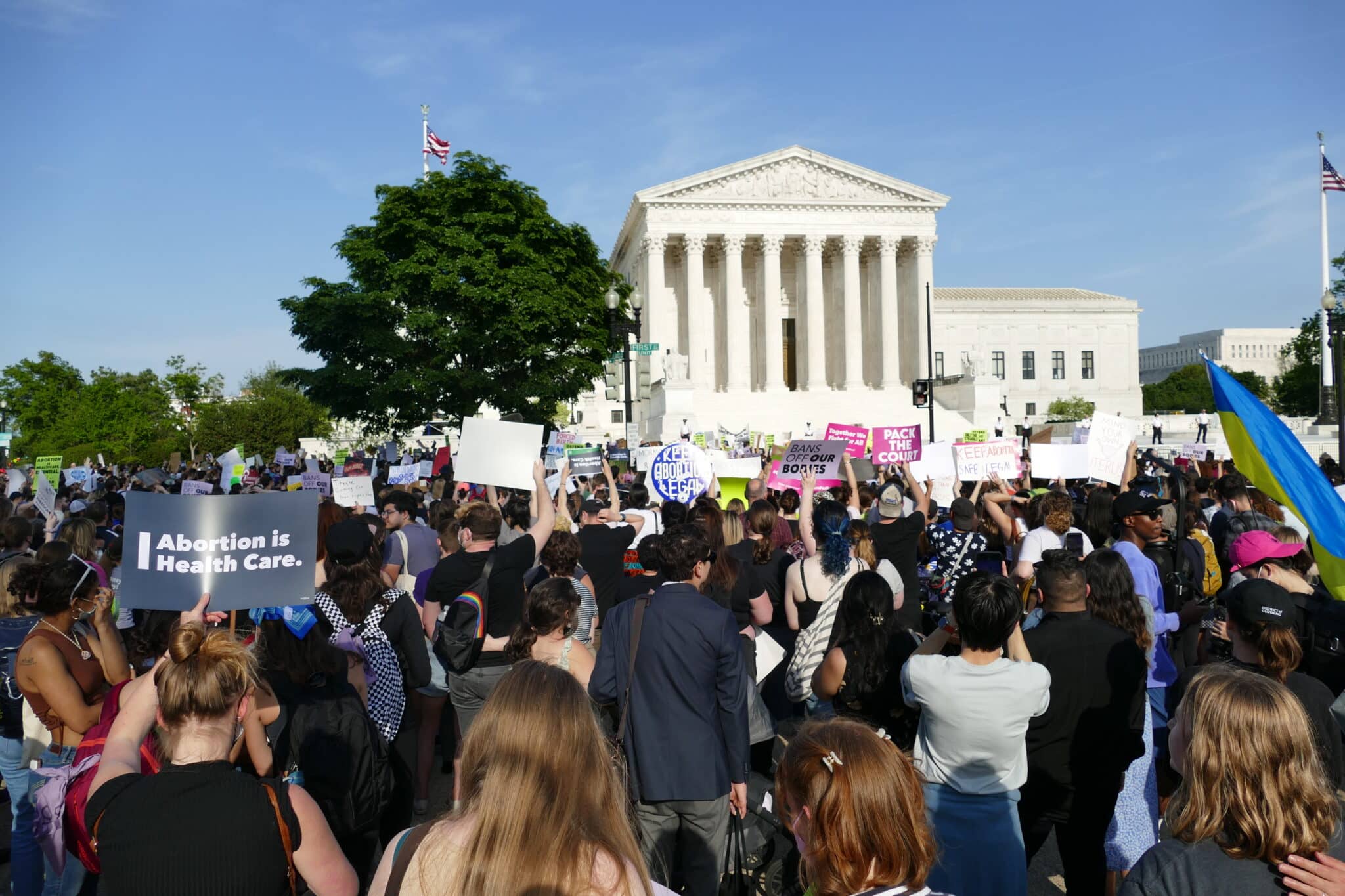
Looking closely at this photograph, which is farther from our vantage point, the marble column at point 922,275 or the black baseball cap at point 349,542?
the marble column at point 922,275

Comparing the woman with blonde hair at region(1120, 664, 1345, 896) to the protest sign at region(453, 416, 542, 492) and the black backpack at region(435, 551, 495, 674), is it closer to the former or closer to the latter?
the black backpack at region(435, 551, 495, 674)

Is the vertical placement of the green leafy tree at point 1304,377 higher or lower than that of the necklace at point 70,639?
higher

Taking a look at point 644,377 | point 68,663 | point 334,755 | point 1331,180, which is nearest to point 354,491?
point 68,663

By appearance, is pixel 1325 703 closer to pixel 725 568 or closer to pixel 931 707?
pixel 931 707

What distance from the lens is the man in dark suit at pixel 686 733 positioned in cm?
421

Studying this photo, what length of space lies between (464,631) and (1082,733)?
3.07 m

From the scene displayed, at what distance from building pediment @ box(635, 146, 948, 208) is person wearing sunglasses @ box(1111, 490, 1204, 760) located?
53.3m

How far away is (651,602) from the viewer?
4.45m

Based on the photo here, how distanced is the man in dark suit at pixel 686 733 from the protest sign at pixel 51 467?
12.8 m

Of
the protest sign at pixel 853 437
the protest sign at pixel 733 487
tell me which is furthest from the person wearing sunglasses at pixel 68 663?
the protest sign at pixel 853 437

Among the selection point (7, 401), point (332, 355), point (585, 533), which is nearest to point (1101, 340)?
point (332, 355)

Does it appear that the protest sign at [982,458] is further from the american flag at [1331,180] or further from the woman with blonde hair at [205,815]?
the american flag at [1331,180]

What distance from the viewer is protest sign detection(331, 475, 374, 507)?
10.4 m

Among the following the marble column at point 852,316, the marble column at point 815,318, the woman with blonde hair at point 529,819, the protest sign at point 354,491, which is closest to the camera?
the woman with blonde hair at point 529,819
